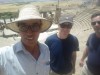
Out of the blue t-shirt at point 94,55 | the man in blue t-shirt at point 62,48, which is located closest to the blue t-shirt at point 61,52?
the man in blue t-shirt at point 62,48

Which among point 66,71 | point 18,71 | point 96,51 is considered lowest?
point 66,71

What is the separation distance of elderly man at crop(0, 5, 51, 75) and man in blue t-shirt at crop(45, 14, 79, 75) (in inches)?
56.5

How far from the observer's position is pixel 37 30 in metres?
2.57

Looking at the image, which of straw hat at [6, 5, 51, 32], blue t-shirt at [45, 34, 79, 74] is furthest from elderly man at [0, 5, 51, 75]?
blue t-shirt at [45, 34, 79, 74]

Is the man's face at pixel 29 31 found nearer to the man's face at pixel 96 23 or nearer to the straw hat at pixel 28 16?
the straw hat at pixel 28 16

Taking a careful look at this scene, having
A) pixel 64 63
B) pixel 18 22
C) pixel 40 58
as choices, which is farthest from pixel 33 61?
pixel 64 63

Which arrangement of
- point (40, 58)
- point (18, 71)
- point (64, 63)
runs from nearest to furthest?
1. point (18, 71)
2. point (40, 58)
3. point (64, 63)

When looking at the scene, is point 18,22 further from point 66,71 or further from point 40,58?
point 66,71

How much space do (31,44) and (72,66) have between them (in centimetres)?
195

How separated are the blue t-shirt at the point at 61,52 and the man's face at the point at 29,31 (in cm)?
156

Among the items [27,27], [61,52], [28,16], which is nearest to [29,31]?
[27,27]

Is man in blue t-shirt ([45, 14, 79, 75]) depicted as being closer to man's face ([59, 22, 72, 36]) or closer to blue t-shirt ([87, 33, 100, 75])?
man's face ([59, 22, 72, 36])

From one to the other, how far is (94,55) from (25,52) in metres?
2.07

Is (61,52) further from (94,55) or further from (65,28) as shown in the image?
(94,55)
